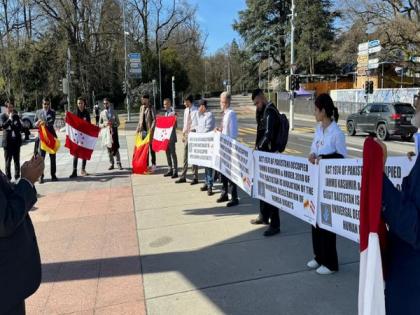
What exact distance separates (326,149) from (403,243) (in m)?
2.56

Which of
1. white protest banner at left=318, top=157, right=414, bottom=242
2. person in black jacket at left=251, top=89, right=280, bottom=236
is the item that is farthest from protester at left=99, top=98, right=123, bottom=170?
white protest banner at left=318, top=157, right=414, bottom=242

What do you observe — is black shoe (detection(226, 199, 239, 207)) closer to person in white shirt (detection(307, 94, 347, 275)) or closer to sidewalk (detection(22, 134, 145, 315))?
sidewalk (detection(22, 134, 145, 315))

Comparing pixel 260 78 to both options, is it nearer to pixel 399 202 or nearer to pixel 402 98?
pixel 402 98

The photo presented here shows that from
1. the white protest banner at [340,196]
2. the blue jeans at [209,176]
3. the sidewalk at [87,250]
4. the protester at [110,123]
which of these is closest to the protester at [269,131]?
the white protest banner at [340,196]

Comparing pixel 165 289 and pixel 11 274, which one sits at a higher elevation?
pixel 11 274

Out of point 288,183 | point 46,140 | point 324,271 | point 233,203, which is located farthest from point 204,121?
point 324,271

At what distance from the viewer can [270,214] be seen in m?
6.01

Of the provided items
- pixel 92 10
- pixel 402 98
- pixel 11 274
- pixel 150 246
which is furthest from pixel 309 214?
pixel 92 10

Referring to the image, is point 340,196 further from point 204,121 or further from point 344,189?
point 204,121

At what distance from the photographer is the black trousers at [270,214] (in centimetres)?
580

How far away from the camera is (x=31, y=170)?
7.89ft

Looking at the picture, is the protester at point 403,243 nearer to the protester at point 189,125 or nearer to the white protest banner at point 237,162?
the white protest banner at point 237,162

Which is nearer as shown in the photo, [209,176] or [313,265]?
[313,265]

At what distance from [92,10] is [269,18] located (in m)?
26.2
